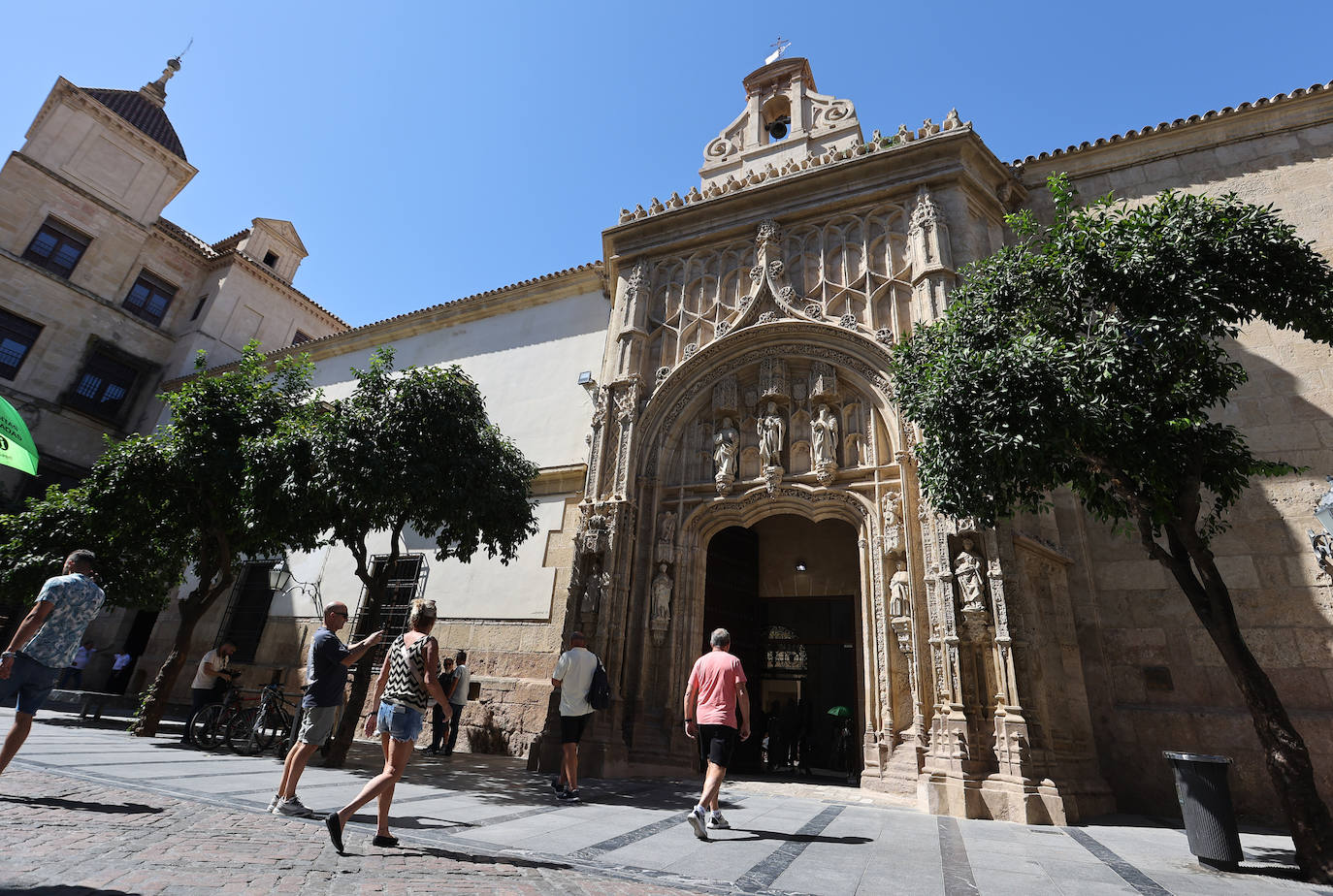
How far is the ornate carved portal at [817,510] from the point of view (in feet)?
25.6

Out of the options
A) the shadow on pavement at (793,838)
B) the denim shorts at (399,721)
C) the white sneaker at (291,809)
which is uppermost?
the denim shorts at (399,721)

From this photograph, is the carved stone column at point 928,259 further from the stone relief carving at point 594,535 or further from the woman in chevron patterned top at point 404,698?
the woman in chevron patterned top at point 404,698

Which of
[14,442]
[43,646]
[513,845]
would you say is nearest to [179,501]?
[14,442]

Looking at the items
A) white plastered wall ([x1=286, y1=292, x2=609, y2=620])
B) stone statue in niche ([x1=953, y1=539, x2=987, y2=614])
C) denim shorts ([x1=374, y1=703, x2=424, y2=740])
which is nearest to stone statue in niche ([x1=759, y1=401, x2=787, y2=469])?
stone statue in niche ([x1=953, y1=539, x2=987, y2=614])

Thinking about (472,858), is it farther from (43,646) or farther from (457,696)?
(457,696)

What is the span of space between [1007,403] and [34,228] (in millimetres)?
28661

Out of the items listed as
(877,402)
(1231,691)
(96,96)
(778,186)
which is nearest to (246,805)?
(877,402)

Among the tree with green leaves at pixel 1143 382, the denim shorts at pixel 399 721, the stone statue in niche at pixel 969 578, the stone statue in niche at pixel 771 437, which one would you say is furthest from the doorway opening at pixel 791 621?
the denim shorts at pixel 399 721

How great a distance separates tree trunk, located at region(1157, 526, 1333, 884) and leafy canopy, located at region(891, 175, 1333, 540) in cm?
41

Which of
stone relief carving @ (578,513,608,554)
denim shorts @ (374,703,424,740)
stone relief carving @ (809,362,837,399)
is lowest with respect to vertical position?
denim shorts @ (374,703,424,740)

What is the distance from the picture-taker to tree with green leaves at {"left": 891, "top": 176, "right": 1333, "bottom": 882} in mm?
5879

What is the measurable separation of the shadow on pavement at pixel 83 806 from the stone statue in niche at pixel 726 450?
8120 mm

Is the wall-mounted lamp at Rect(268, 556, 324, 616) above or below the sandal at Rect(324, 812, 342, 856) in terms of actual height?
above

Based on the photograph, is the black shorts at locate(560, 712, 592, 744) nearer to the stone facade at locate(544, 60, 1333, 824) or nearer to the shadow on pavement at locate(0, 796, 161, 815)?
the stone facade at locate(544, 60, 1333, 824)
